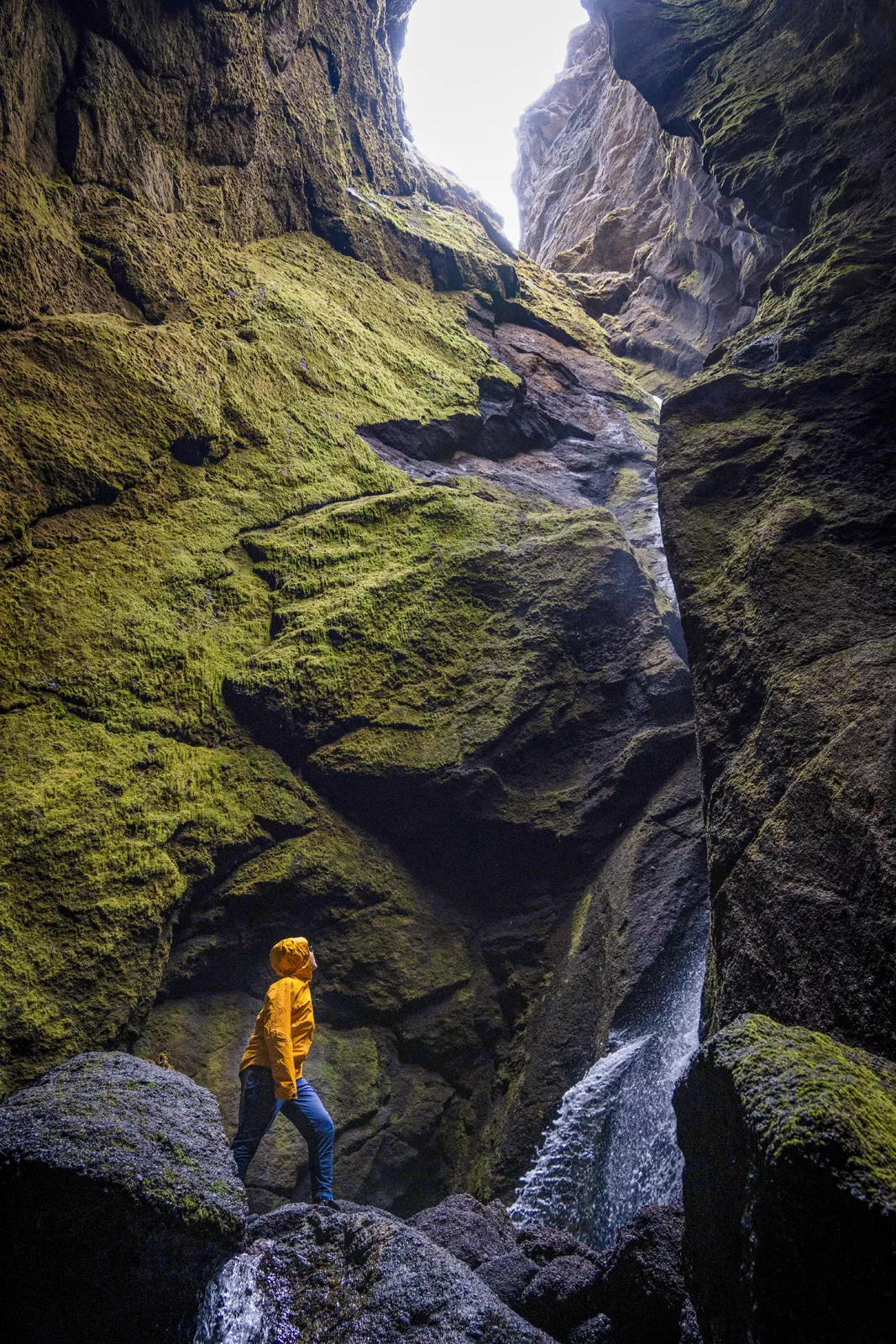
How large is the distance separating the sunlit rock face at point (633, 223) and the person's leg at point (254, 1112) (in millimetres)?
12071

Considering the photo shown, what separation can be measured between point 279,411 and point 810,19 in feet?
29.3

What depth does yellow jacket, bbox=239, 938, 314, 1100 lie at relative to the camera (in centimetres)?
501

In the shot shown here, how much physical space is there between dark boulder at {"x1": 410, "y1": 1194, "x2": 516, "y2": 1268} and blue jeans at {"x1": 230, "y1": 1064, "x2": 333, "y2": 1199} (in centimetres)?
74

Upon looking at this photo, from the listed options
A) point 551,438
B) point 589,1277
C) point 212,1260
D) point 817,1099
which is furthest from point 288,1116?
point 551,438

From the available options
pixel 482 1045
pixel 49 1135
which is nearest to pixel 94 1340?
pixel 49 1135

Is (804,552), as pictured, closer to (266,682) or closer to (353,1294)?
(266,682)

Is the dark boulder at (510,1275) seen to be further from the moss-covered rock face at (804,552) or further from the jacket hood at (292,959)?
the jacket hood at (292,959)

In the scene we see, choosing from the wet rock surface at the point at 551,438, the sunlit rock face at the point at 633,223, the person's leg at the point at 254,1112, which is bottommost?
the person's leg at the point at 254,1112

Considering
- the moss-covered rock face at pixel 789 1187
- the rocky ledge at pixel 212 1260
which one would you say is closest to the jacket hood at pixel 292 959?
the rocky ledge at pixel 212 1260

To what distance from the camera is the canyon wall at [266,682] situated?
6.17 meters

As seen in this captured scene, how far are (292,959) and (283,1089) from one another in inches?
34.1

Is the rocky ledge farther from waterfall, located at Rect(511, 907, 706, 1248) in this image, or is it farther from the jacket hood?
the jacket hood

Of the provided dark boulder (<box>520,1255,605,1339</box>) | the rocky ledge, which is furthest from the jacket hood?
dark boulder (<box>520,1255,605,1339</box>)

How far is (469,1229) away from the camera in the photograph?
4.78 metres
